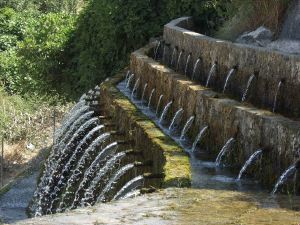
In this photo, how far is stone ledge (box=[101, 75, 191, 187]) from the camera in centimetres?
709

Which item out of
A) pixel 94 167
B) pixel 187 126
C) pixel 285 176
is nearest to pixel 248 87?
pixel 187 126

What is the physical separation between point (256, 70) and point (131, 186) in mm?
2486

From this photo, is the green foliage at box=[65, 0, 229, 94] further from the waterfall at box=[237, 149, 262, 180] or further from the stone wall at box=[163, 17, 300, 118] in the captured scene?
the waterfall at box=[237, 149, 262, 180]

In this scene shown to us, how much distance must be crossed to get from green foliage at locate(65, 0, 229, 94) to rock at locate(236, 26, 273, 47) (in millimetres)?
3956

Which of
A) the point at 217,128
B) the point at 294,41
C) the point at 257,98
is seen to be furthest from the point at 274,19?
the point at 217,128

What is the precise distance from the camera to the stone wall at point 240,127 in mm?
7039

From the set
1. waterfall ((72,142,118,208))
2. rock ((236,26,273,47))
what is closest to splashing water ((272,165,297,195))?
waterfall ((72,142,118,208))

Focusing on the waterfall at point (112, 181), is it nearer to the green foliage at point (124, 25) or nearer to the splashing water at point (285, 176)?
the splashing water at point (285, 176)

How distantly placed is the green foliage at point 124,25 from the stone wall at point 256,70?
5240mm

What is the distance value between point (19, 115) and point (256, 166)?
64.0 feet

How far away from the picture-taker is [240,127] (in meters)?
7.95

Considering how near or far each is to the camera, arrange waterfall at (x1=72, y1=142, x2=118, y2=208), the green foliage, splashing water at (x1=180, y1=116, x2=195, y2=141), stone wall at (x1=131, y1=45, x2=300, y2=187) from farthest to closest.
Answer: the green foliage
waterfall at (x1=72, y1=142, x2=118, y2=208)
splashing water at (x1=180, y1=116, x2=195, y2=141)
stone wall at (x1=131, y1=45, x2=300, y2=187)

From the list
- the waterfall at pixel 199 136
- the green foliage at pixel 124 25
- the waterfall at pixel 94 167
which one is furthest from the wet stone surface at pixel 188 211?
the green foliage at pixel 124 25

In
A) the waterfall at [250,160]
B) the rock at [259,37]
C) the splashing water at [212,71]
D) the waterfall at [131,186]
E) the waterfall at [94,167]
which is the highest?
the rock at [259,37]
